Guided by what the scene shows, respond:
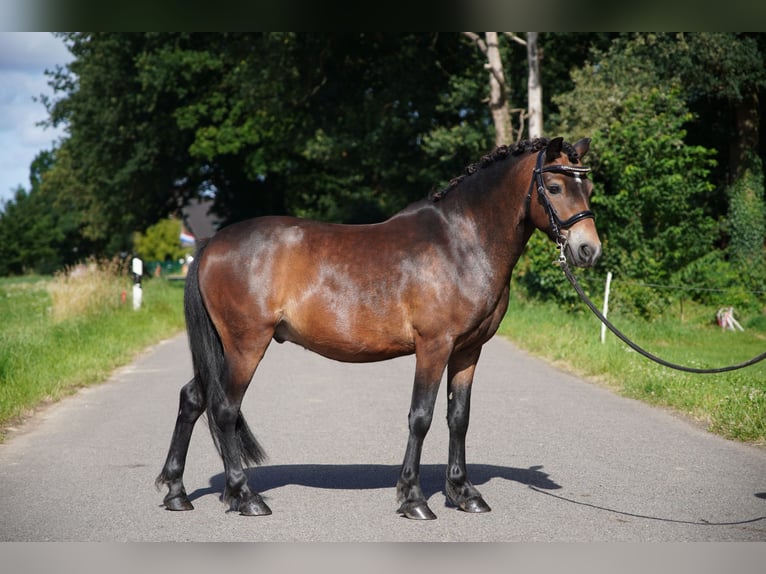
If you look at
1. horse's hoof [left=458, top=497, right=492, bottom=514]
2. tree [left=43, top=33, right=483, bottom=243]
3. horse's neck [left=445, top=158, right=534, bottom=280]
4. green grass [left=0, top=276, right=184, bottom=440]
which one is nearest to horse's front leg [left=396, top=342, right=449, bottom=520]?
horse's hoof [left=458, top=497, right=492, bottom=514]

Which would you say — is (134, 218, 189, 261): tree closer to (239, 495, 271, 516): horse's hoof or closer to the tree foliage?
the tree foliage

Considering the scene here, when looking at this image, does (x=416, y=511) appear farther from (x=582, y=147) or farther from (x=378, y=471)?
(x=582, y=147)

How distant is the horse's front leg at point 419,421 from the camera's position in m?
5.84

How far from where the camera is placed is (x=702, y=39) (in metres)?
23.8

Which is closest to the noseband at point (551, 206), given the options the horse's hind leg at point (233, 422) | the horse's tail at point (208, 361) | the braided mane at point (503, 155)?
the braided mane at point (503, 155)

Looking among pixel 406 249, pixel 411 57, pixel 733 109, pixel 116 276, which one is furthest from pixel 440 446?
pixel 411 57

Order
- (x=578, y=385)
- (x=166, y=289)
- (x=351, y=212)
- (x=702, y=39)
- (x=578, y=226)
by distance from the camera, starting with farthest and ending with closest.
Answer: (x=351, y=212) → (x=166, y=289) → (x=702, y=39) → (x=578, y=385) → (x=578, y=226)

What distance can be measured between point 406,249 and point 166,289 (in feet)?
71.0

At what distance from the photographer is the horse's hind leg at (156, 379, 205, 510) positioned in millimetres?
6121

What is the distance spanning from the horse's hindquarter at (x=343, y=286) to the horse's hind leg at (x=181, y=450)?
54 cm

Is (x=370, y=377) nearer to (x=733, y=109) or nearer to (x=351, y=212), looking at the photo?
(x=733, y=109)

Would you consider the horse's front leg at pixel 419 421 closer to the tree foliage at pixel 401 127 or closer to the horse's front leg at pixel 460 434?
the horse's front leg at pixel 460 434

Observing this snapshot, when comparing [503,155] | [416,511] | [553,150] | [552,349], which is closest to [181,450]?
[416,511]
